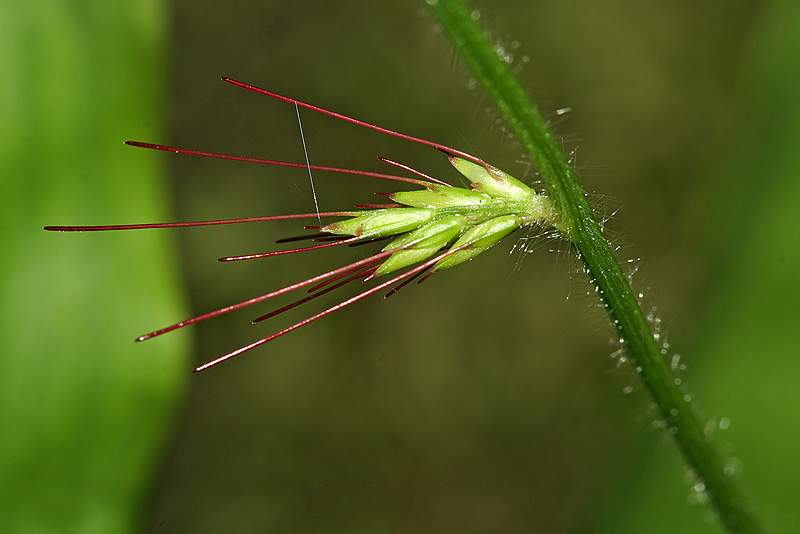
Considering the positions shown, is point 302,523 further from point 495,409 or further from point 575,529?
point 575,529

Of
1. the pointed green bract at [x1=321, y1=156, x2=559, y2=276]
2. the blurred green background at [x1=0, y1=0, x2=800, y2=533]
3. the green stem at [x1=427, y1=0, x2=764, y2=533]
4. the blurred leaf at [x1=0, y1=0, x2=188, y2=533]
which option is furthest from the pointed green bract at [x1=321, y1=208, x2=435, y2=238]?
the blurred green background at [x1=0, y1=0, x2=800, y2=533]

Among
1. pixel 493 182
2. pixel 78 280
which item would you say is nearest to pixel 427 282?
pixel 78 280

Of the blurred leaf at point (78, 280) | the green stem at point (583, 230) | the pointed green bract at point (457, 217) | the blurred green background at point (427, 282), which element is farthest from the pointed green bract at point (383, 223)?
the blurred green background at point (427, 282)

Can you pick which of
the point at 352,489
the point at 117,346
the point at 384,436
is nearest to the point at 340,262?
the point at 384,436

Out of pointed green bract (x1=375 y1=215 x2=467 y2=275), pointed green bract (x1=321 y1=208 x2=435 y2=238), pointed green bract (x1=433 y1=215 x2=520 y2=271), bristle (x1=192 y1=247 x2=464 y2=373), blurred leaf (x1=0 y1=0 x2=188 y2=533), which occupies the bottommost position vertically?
bristle (x1=192 y1=247 x2=464 y2=373)

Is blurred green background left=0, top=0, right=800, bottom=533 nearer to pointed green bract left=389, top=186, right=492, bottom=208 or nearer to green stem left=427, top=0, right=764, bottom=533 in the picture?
green stem left=427, top=0, right=764, bottom=533

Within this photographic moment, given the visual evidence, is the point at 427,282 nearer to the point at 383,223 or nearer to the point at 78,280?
the point at 78,280
